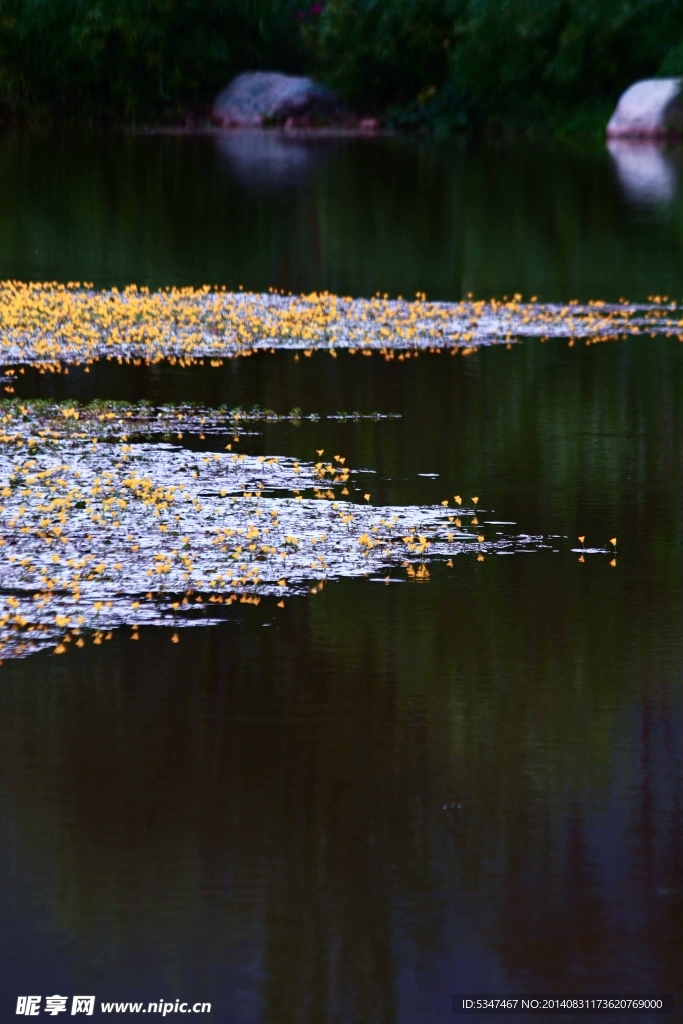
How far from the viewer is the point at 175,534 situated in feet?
27.1

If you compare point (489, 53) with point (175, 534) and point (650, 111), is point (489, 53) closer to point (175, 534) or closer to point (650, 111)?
point (650, 111)

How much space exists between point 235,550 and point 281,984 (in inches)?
142

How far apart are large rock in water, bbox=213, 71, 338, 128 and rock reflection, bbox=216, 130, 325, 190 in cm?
110

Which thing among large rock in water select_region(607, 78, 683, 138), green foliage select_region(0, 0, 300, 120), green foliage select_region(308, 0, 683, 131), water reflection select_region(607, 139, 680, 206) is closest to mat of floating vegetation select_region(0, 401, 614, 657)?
water reflection select_region(607, 139, 680, 206)

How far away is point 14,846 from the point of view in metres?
5.29

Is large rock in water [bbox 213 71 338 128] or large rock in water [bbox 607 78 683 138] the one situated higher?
large rock in water [bbox 213 71 338 128]

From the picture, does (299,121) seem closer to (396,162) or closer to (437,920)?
(396,162)

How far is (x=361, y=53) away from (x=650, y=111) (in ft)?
24.3

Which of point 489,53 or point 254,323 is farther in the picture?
point 489,53

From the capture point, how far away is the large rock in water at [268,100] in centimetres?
4297

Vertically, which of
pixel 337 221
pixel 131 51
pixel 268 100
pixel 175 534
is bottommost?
pixel 175 534

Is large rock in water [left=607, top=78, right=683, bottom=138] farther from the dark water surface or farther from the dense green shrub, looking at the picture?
the dark water surface

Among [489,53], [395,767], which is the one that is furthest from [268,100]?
[395,767]

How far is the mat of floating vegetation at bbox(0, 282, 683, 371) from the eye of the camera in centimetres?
1408
